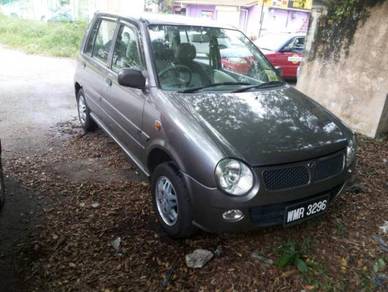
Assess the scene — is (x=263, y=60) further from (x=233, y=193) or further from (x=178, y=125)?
(x=233, y=193)

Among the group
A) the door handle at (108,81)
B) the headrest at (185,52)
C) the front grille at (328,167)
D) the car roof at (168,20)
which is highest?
the car roof at (168,20)

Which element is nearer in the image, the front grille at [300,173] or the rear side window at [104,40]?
the front grille at [300,173]

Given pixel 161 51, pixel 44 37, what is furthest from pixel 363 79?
pixel 44 37

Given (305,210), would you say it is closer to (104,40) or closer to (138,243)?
(138,243)

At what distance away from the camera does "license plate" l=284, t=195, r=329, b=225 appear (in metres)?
2.72

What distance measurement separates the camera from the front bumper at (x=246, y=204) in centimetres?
253

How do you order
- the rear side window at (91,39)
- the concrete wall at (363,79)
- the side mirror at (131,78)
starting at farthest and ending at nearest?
the concrete wall at (363,79), the rear side window at (91,39), the side mirror at (131,78)

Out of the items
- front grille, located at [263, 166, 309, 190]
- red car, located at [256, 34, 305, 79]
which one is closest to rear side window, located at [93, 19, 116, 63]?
front grille, located at [263, 166, 309, 190]

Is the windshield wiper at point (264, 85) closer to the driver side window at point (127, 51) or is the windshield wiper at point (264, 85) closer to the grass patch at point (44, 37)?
the driver side window at point (127, 51)

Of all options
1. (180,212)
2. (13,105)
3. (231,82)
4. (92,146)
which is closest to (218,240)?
(180,212)

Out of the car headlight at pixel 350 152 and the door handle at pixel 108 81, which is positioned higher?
the door handle at pixel 108 81

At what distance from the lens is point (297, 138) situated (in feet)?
9.32

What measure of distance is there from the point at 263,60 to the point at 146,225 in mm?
2215

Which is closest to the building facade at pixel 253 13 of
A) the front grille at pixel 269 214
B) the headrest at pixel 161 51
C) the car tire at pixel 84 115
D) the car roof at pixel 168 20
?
the car tire at pixel 84 115
